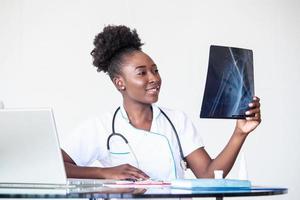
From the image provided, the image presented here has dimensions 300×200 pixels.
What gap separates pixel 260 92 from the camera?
133 inches

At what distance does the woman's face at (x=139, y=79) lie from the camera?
7.08ft

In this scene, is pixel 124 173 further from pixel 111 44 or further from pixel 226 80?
pixel 111 44

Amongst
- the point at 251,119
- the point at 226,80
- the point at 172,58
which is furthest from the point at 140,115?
the point at 172,58

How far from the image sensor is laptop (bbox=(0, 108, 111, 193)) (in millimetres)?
1258

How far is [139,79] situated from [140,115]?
14 centimetres

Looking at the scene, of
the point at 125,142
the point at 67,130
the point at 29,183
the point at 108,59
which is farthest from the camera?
the point at 67,130

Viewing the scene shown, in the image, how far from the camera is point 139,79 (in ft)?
7.13

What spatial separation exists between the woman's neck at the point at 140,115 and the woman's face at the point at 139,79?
3 cm

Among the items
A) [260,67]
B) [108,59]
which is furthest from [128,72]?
[260,67]

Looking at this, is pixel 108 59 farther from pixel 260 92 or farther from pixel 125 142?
pixel 260 92

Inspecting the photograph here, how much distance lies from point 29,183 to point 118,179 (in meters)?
0.45

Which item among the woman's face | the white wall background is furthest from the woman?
the white wall background

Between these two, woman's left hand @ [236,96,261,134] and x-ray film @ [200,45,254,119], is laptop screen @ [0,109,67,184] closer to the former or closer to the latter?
x-ray film @ [200,45,254,119]

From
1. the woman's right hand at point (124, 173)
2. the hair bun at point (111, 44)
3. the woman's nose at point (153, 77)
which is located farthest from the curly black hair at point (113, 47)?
the woman's right hand at point (124, 173)
